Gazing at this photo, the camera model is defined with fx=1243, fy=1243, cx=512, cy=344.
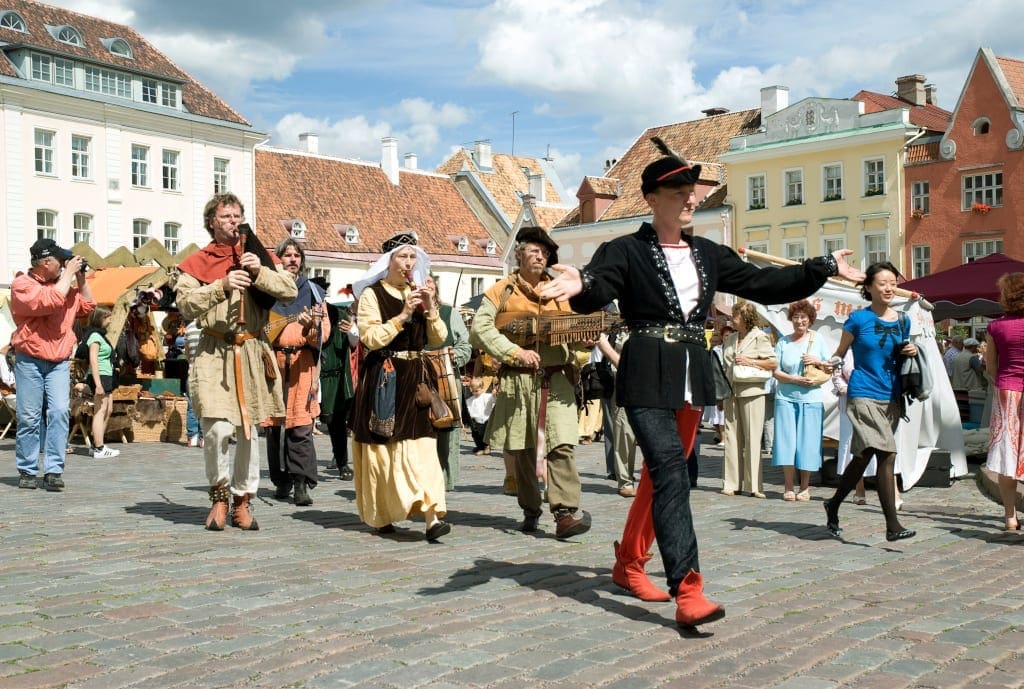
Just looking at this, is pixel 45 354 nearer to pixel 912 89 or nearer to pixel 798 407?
pixel 798 407

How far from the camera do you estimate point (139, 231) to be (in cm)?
4594

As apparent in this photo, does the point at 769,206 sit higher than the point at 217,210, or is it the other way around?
the point at 769,206

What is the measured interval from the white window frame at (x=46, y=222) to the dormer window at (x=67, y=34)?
6.44 m

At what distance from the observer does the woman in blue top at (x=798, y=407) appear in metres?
10.8

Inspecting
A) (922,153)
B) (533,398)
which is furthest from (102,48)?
(533,398)

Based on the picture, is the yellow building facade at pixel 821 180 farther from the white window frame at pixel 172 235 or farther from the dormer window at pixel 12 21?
the dormer window at pixel 12 21

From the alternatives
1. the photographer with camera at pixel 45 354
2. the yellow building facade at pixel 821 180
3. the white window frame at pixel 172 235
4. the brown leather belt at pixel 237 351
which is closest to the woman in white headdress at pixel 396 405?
the brown leather belt at pixel 237 351

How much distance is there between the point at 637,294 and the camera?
5613mm

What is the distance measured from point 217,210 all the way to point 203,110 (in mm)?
42545

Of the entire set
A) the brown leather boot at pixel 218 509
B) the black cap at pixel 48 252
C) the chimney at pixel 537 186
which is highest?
the chimney at pixel 537 186

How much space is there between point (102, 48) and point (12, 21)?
3413 millimetres

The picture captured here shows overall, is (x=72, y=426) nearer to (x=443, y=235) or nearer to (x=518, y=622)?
(x=518, y=622)

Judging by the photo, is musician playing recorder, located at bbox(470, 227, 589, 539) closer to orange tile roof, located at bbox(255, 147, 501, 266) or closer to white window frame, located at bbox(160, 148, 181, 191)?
white window frame, located at bbox(160, 148, 181, 191)

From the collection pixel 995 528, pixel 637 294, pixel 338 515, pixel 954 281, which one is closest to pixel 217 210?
pixel 338 515
